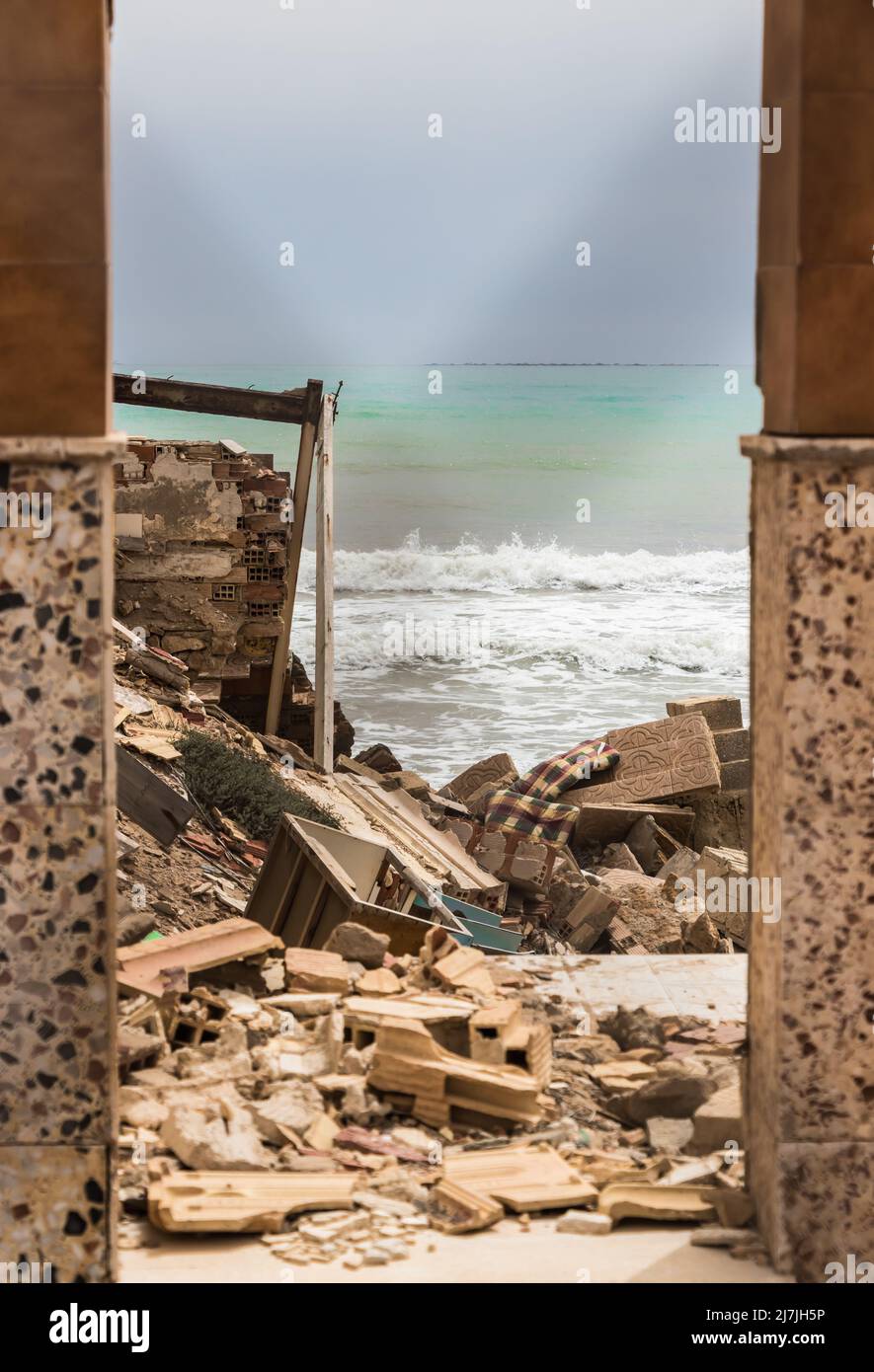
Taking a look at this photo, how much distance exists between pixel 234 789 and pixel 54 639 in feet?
21.7

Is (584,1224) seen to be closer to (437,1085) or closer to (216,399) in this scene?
(437,1085)

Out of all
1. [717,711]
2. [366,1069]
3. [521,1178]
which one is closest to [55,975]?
[521,1178]

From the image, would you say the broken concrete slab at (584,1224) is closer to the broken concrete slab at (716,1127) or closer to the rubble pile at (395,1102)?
the rubble pile at (395,1102)

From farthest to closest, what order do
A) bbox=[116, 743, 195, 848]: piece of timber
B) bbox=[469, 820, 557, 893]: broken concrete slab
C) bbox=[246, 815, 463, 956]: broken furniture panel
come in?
bbox=[469, 820, 557, 893]: broken concrete slab
bbox=[116, 743, 195, 848]: piece of timber
bbox=[246, 815, 463, 956]: broken furniture panel

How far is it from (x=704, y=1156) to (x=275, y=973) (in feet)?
6.63

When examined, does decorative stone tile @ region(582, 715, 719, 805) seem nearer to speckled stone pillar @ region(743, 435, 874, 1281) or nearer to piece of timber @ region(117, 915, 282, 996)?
piece of timber @ region(117, 915, 282, 996)

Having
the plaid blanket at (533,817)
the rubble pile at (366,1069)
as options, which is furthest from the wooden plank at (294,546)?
the rubble pile at (366,1069)

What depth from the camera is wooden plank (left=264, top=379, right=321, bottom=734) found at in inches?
508

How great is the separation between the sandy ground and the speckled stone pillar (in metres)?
0.23

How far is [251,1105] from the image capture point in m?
4.85

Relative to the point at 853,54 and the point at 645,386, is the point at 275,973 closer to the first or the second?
the point at 853,54

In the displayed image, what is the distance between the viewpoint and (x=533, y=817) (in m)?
12.9

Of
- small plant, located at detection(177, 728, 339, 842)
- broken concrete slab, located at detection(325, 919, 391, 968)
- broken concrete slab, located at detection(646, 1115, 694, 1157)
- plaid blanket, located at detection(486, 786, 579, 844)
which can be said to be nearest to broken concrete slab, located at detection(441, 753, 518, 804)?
plaid blanket, located at detection(486, 786, 579, 844)

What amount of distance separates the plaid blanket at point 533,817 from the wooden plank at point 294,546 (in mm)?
2292
